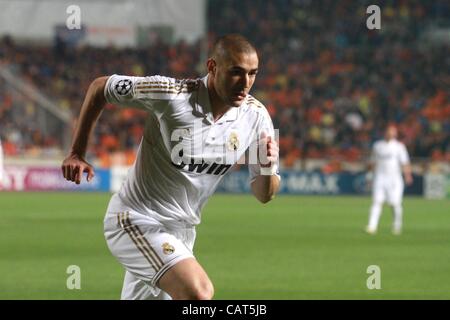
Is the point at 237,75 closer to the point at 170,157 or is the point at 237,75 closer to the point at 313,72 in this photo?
the point at 170,157

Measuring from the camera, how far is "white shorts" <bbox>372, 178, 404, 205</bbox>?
20.1 meters

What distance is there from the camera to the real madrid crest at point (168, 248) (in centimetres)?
619

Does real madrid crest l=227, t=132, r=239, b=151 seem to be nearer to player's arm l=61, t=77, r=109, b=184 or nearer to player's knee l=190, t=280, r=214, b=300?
player's arm l=61, t=77, r=109, b=184

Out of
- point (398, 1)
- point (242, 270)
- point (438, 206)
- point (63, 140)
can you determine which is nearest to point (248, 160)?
point (242, 270)

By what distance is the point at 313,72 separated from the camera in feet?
124

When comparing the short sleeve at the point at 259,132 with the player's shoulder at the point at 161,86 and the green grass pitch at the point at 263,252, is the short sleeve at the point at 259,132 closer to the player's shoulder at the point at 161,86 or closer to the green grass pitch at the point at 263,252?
the player's shoulder at the point at 161,86

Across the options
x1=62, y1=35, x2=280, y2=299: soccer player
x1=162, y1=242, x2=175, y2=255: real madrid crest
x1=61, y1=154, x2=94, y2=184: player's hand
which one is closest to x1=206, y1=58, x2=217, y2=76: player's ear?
x1=62, y1=35, x2=280, y2=299: soccer player

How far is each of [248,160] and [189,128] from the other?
1.75 ft

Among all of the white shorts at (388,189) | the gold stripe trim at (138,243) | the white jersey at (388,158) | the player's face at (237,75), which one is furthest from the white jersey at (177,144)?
the white jersey at (388,158)

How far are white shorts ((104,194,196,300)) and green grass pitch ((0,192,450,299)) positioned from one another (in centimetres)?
424

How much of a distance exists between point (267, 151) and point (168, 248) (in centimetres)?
85

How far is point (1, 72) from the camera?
34.5m

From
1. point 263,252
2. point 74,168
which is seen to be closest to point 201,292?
point 74,168

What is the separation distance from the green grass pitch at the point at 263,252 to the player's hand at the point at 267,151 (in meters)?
4.64
